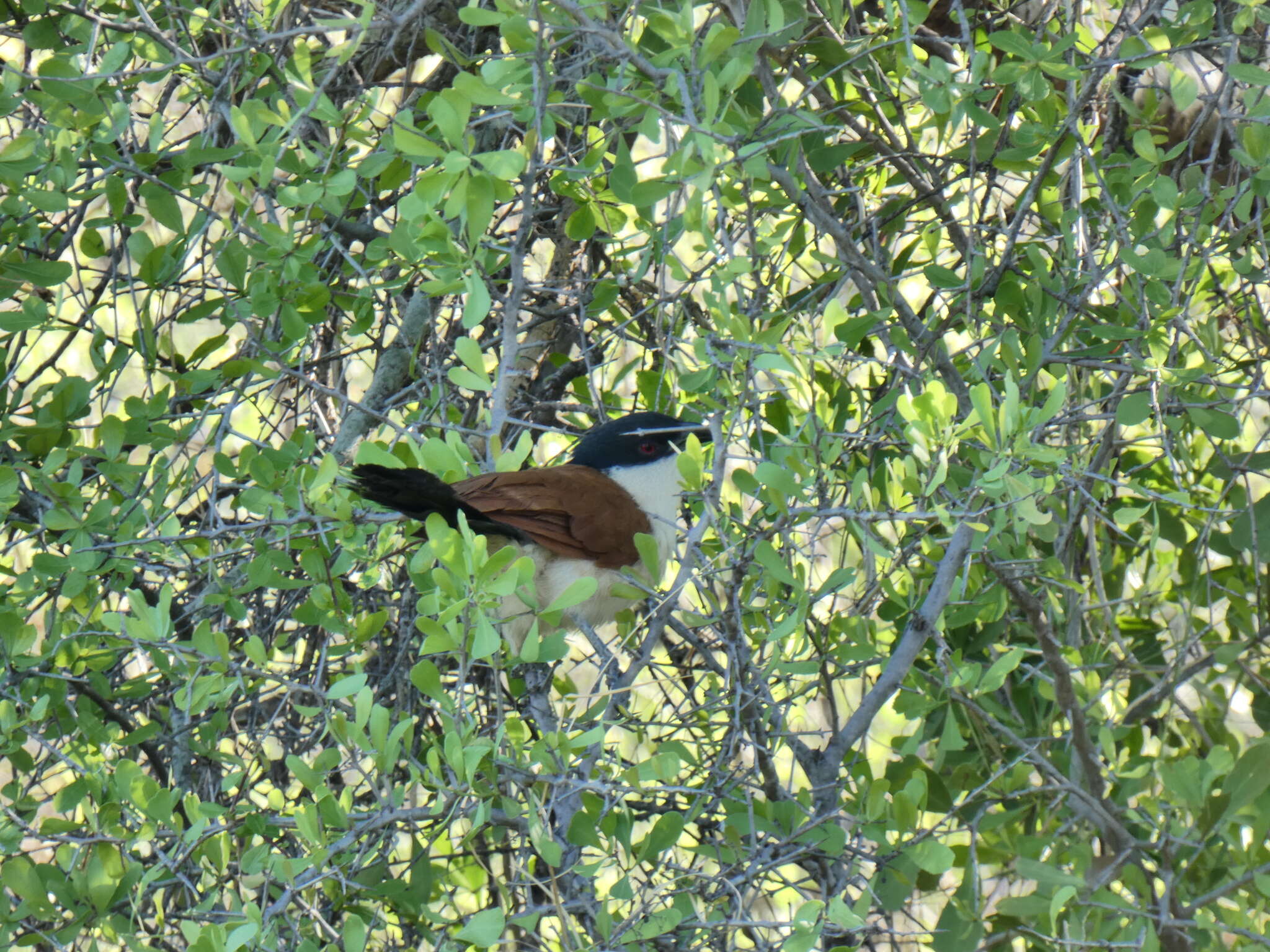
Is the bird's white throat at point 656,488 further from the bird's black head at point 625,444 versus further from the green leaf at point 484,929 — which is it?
the green leaf at point 484,929

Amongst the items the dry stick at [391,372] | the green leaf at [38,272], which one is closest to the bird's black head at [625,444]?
the dry stick at [391,372]

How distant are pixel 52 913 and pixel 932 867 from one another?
120 centimetres

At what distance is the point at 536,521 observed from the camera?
233 centimetres

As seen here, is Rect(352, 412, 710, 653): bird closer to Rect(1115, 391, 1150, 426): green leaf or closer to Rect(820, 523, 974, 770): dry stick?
Rect(820, 523, 974, 770): dry stick

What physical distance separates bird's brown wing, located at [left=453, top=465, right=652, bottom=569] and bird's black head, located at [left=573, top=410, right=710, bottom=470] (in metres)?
0.07

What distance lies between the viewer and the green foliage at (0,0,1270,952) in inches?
61.5

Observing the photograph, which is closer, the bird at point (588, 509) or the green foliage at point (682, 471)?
the green foliage at point (682, 471)

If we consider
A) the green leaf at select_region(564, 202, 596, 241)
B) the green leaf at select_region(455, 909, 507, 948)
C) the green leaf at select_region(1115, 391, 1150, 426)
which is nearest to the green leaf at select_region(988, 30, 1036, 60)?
the green leaf at select_region(1115, 391, 1150, 426)

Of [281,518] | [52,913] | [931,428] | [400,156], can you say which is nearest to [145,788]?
[52,913]

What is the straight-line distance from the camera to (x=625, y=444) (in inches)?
103

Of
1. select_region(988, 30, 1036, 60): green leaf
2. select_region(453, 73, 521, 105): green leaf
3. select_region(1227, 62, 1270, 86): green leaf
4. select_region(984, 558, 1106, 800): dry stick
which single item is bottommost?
select_region(984, 558, 1106, 800): dry stick

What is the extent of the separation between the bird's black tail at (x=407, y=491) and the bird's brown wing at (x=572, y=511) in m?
0.31

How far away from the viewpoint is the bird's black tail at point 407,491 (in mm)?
1761

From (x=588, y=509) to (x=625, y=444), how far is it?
0.25m
